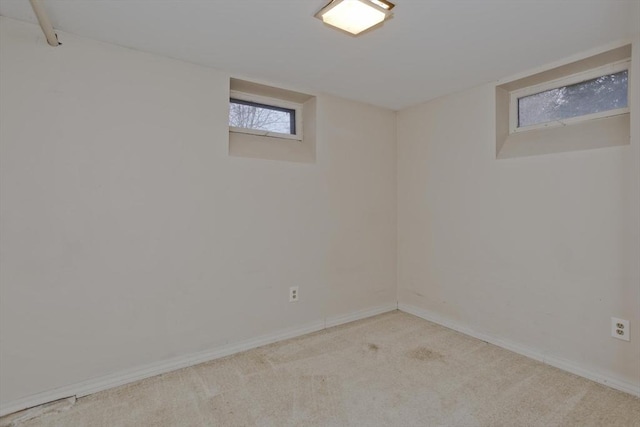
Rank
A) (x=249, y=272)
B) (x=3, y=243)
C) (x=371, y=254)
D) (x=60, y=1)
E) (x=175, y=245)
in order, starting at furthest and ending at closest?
(x=371, y=254)
(x=249, y=272)
(x=175, y=245)
(x=3, y=243)
(x=60, y=1)

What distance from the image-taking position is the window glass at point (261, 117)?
8.68 ft

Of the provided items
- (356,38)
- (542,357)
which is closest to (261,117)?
(356,38)

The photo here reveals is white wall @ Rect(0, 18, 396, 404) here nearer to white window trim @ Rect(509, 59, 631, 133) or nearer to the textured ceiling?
the textured ceiling

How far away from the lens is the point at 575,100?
231 centimetres

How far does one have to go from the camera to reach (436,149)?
307cm

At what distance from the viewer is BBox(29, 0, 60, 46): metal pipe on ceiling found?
1.51 m

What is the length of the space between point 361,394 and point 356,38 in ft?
7.02

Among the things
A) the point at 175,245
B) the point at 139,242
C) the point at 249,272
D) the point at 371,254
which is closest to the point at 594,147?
the point at 371,254

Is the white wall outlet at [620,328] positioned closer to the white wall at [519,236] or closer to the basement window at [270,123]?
the white wall at [519,236]

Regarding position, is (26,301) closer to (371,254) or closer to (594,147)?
(371,254)

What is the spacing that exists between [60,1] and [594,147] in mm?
3169

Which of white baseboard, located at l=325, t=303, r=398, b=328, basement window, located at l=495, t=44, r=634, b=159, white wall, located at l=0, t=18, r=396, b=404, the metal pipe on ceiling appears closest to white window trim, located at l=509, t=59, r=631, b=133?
basement window, located at l=495, t=44, r=634, b=159

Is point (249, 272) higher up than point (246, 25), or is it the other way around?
point (246, 25)

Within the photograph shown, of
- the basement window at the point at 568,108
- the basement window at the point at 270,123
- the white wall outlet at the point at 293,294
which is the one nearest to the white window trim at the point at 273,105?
the basement window at the point at 270,123
